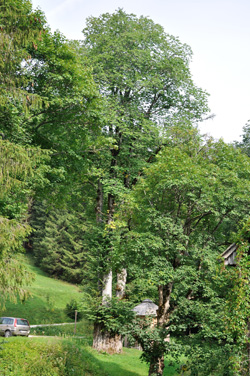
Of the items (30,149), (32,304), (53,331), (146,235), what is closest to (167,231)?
(146,235)

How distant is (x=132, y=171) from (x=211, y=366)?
Result: 1139 cm

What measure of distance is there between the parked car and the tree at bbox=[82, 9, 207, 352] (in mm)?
6010

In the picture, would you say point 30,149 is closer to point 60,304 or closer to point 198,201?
point 198,201

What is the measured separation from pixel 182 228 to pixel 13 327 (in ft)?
44.0

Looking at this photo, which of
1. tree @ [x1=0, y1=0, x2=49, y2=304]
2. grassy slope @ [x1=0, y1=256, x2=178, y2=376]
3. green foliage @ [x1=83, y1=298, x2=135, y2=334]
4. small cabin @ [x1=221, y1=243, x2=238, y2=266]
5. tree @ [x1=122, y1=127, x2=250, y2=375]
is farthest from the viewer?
green foliage @ [x1=83, y1=298, x2=135, y2=334]

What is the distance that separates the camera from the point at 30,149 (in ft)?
48.6

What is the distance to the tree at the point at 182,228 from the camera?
45.0 ft

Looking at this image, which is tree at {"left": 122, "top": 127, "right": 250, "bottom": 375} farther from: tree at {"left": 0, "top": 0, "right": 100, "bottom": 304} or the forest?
tree at {"left": 0, "top": 0, "right": 100, "bottom": 304}

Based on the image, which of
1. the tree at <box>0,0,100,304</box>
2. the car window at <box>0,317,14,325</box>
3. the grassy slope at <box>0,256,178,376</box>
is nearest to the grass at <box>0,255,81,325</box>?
the car window at <box>0,317,14,325</box>

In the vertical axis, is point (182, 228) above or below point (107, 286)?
above

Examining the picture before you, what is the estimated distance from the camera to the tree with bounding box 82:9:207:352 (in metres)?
20.5

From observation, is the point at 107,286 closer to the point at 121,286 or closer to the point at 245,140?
the point at 121,286

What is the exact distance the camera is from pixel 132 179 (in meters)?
22.2

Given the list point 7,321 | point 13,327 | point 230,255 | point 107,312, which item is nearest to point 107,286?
point 107,312
